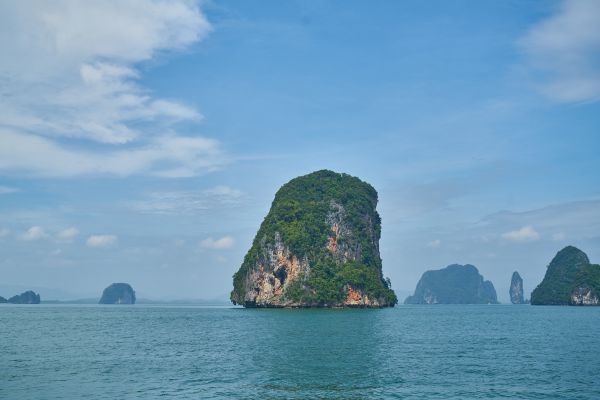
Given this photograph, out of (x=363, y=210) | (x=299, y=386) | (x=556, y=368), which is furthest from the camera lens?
(x=363, y=210)

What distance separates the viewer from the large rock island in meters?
131

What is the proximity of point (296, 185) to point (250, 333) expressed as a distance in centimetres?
8916

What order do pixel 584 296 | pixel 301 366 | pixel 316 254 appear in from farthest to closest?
pixel 584 296 → pixel 316 254 → pixel 301 366

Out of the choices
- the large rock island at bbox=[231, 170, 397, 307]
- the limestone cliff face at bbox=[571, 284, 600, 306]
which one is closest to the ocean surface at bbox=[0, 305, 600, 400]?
the large rock island at bbox=[231, 170, 397, 307]

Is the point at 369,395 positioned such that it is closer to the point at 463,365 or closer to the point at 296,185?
the point at 463,365

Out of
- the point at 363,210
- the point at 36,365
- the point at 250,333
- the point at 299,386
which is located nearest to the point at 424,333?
the point at 250,333

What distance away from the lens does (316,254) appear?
442 ft

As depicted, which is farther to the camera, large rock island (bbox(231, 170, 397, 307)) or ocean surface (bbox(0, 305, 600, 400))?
large rock island (bbox(231, 170, 397, 307))

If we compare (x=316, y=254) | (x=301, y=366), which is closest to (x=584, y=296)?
(x=316, y=254)

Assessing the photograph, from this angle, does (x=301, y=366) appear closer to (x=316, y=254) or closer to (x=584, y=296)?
(x=316, y=254)

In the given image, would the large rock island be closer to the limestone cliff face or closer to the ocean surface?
the ocean surface

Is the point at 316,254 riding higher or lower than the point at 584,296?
higher

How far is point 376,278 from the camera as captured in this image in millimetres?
138375

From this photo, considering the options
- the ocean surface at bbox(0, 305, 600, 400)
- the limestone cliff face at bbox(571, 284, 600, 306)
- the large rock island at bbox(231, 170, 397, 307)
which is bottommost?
the ocean surface at bbox(0, 305, 600, 400)
